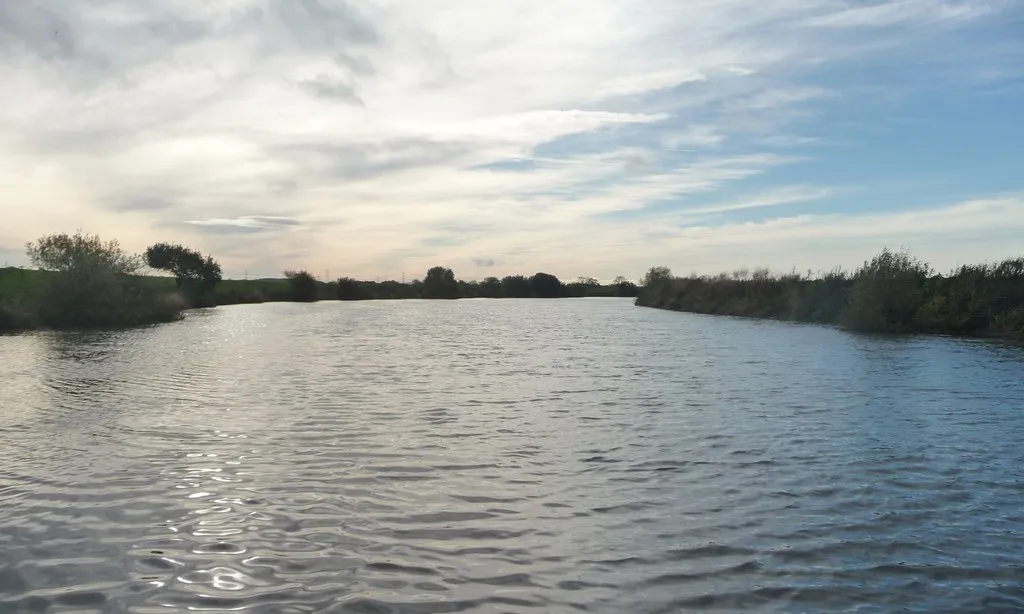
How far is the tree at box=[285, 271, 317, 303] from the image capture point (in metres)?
110

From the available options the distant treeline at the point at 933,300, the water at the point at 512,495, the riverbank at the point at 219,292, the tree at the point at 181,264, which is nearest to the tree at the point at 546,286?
the riverbank at the point at 219,292

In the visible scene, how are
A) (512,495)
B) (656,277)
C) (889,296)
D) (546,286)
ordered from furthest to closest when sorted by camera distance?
(546,286) → (656,277) → (889,296) → (512,495)

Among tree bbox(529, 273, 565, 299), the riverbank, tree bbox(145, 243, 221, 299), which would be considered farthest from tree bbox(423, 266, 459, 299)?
tree bbox(145, 243, 221, 299)

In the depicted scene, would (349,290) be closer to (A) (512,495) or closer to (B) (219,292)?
(B) (219,292)

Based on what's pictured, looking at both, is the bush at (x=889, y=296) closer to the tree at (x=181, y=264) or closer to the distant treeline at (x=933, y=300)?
the distant treeline at (x=933, y=300)

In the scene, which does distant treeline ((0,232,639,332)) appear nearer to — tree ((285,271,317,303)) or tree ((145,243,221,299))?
tree ((145,243,221,299))

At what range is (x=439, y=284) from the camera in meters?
129

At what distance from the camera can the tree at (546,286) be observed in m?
138

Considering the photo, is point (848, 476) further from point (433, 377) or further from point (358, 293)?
point (358, 293)

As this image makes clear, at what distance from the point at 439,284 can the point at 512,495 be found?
121321mm

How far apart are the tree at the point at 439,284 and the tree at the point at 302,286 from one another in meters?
22.9

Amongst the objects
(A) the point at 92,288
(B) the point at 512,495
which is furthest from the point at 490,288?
(B) the point at 512,495

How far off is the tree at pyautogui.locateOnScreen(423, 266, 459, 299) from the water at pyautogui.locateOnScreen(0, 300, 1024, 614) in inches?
4282

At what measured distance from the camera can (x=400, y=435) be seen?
1214 cm
